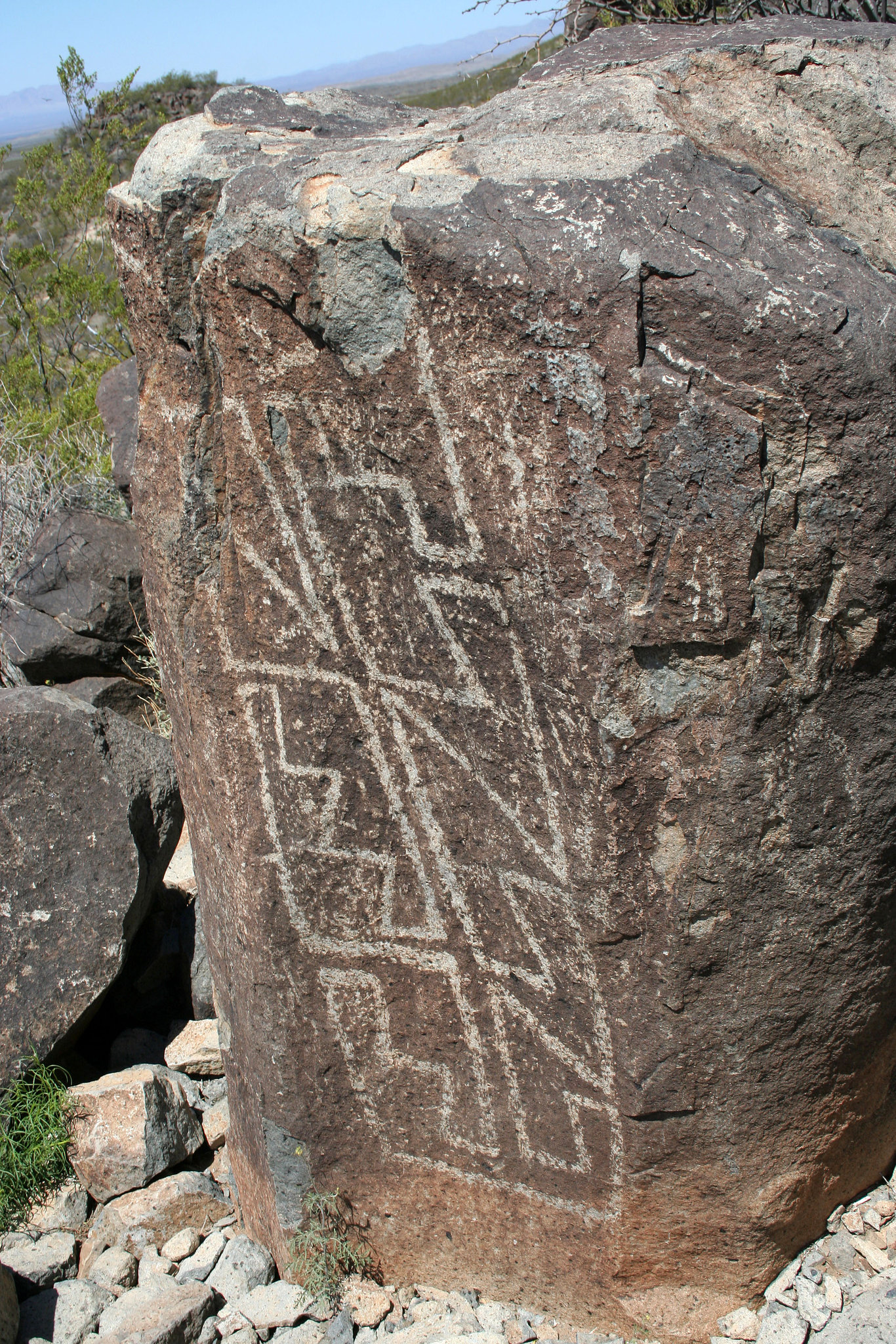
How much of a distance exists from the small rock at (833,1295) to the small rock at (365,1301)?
0.75 m

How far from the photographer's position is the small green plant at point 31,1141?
7.07 ft

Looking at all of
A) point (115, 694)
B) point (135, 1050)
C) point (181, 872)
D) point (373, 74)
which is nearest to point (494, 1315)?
point (135, 1050)

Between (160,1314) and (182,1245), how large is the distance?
0.72ft

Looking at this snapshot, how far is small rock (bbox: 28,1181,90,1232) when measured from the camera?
7.04ft

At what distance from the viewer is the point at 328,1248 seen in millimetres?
1896

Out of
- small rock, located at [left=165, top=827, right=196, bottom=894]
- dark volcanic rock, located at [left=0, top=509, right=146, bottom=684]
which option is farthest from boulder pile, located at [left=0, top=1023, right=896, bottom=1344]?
dark volcanic rock, located at [left=0, top=509, right=146, bottom=684]

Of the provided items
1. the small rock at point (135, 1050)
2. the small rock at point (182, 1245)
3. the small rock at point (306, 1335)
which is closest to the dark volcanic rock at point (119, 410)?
the small rock at point (135, 1050)

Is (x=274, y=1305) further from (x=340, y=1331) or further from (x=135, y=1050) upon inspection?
(x=135, y=1050)

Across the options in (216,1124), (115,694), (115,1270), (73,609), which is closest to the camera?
(115,1270)

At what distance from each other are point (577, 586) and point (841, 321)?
17.4 inches

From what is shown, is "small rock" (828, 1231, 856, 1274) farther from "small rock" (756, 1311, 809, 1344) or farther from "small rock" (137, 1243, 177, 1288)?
"small rock" (137, 1243, 177, 1288)

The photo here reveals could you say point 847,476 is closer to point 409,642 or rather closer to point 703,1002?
point 409,642

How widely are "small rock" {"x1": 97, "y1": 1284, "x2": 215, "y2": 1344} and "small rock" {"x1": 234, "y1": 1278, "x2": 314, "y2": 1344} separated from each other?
66 millimetres

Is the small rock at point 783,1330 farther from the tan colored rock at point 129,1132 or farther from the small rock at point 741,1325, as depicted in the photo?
the tan colored rock at point 129,1132
